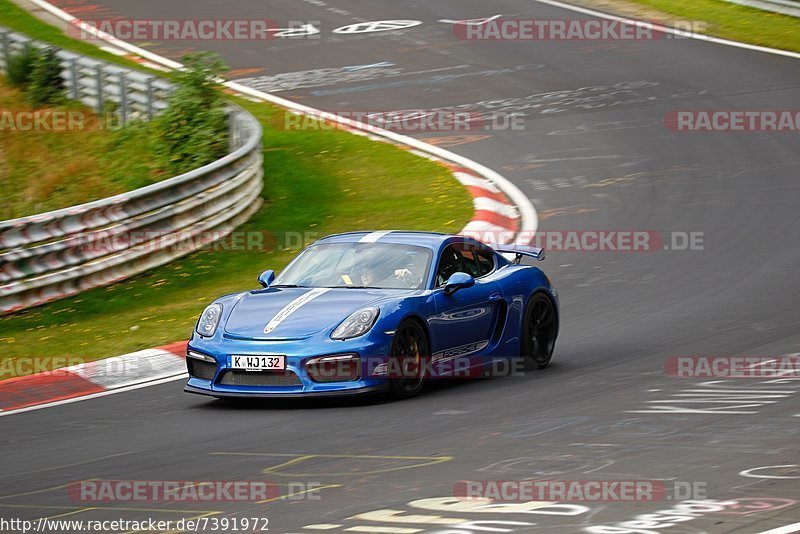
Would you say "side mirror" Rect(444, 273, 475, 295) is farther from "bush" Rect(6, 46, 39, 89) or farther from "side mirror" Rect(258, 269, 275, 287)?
"bush" Rect(6, 46, 39, 89)

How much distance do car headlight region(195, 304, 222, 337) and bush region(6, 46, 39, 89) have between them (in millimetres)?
15477

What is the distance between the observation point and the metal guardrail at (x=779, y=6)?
1065 inches

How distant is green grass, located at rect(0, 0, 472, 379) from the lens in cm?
1252

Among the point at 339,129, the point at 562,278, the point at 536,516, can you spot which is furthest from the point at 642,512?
the point at 339,129

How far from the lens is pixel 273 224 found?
16.6 m

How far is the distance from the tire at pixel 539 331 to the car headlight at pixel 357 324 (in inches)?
74.7

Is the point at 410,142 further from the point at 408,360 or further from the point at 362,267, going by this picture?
the point at 408,360

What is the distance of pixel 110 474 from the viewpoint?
7.35 metres
